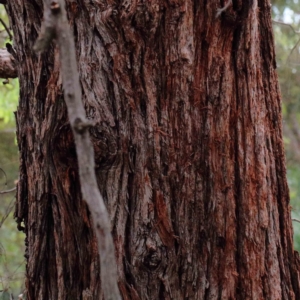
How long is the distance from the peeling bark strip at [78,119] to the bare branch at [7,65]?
63.7 inches

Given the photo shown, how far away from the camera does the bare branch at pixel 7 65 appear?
2.30 m

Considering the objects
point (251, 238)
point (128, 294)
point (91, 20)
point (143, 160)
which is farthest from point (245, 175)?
point (91, 20)

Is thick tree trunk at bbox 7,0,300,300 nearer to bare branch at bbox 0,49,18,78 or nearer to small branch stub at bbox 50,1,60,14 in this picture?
small branch stub at bbox 50,1,60,14

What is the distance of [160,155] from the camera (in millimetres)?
1381

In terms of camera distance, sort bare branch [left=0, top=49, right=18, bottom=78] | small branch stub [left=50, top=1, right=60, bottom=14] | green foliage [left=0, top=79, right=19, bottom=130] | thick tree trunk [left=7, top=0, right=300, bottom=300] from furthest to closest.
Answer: green foliage [left=0, top=79, right=19, bottom=130], bare branch [left=0, top=49, right=18, bottom=78], thick tree trunk [left=7, top=0, right=300, bottom=300], small branch stub [left=50, top=1, right=60, bottom=14]

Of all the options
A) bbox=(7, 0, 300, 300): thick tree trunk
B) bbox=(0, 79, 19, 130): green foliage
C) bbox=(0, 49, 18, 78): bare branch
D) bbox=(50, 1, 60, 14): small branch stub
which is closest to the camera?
bbox=(50, 1, 60, 14): small branch stub

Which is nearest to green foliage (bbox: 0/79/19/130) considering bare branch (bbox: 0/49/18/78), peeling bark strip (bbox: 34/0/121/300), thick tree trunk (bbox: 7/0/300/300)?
bare branch (bbox: 0/49/18/78)

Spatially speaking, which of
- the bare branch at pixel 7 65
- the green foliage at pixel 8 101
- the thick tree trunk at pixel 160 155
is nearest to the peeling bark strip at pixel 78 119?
the thick tree trunk at pixel 160 155

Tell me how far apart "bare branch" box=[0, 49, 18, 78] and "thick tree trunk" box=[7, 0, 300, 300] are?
2.85ft

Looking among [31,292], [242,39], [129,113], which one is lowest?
[31,292]

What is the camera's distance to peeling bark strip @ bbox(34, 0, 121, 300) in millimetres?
743

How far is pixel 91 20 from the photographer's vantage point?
1.37 meters

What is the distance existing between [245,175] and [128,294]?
469mm

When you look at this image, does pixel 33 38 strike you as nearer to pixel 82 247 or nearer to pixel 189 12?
pixel 189 12
